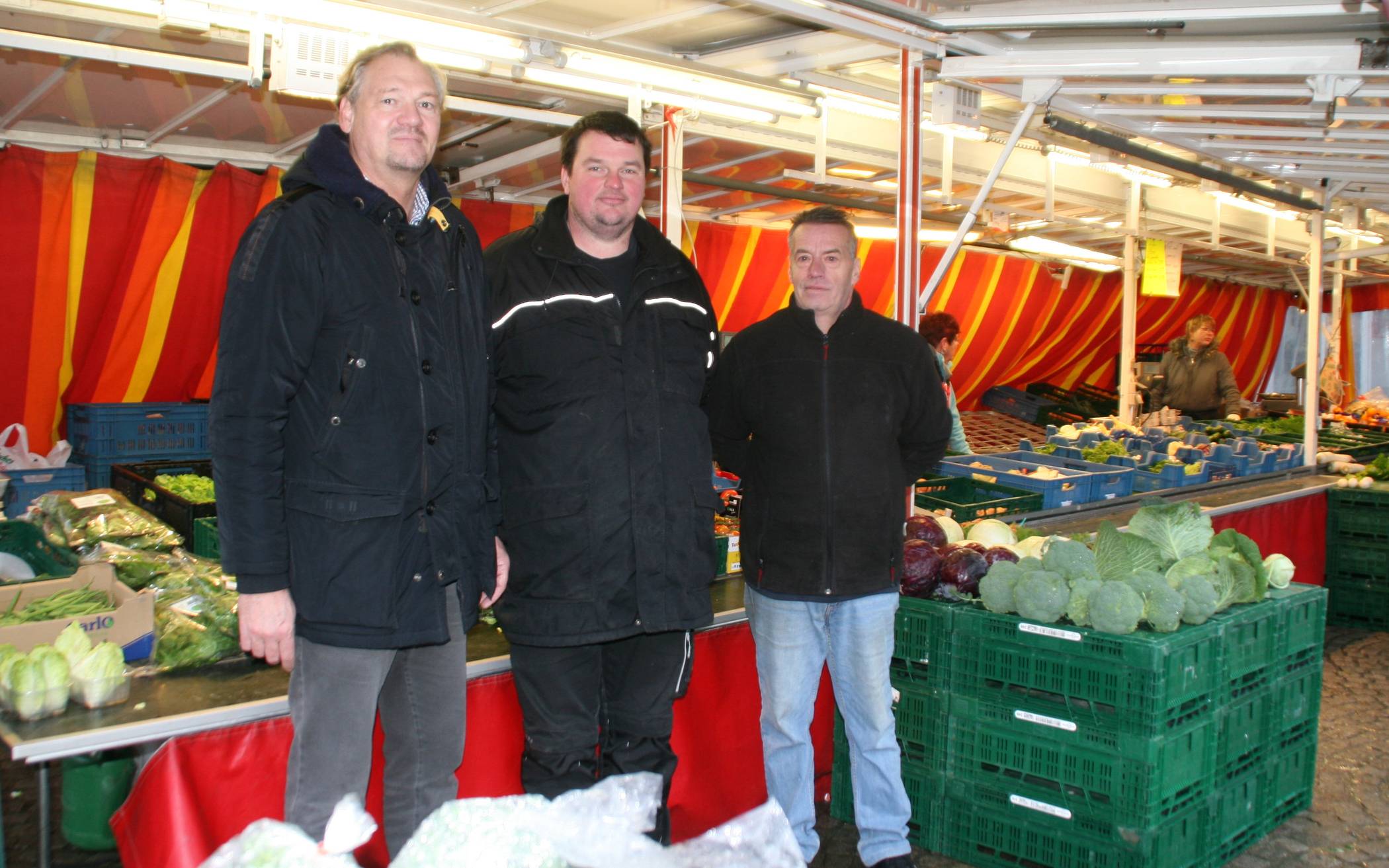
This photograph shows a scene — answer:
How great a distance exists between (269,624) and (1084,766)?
2.36m

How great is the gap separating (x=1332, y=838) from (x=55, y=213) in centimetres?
746

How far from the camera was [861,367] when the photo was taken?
307cm

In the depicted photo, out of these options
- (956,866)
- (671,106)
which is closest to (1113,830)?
(956,866)

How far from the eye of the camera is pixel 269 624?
197 cm

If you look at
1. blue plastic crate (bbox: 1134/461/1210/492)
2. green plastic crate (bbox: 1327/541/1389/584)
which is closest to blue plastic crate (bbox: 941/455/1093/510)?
blue plastic crate (bbox: 1134/461/1210/492)

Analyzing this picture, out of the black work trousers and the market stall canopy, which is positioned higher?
the market stall canopy

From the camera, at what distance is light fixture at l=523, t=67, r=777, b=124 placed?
4316 millimetres

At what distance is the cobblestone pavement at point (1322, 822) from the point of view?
3480 millimetres

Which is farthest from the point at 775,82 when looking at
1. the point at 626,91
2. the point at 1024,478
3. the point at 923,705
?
the point at 923,705

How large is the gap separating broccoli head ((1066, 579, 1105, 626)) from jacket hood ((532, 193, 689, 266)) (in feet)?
5.17

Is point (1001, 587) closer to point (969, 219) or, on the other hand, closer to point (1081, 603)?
point (1081, 603)

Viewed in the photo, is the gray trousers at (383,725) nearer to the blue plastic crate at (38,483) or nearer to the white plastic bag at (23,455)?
the blue plastic crate at (38,483)

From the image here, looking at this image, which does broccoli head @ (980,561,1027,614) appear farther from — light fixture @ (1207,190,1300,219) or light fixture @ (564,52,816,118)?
light fixture @ (1207,190,1300,219)

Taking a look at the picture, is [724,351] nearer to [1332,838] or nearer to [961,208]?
[1332,838]
